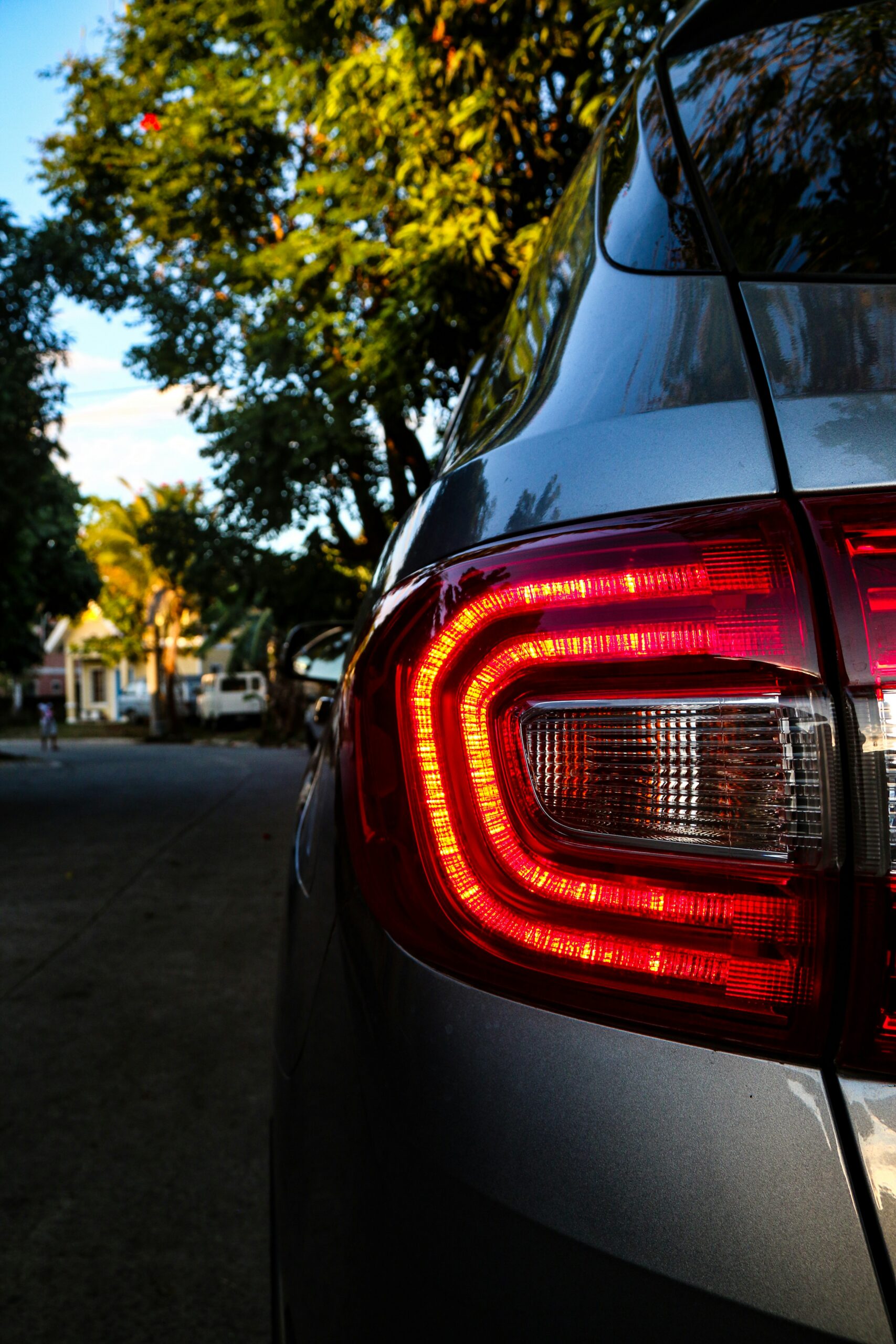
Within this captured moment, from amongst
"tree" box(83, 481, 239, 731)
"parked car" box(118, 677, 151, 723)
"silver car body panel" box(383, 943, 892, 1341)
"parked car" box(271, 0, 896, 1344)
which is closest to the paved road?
"parked car" box(271, 0, 896, 1344)

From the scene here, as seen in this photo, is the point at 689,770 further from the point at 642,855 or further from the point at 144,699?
the point at 144,699

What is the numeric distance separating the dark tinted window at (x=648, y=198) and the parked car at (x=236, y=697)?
4054cm

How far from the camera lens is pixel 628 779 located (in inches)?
31.6

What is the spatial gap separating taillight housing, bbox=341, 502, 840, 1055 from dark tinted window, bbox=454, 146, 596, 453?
0.80 feet

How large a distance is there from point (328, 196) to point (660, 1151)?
914 centimetres

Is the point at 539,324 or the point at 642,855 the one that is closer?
the point at 642,855

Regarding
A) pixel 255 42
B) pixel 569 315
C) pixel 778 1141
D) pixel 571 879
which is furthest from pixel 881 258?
pixel 255 42

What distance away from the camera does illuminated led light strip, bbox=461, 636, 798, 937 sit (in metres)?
0.76

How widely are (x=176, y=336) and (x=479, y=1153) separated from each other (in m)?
13.9

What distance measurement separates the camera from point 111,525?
41.2 meters

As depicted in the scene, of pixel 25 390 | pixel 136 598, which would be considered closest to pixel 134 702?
pixel 136 598

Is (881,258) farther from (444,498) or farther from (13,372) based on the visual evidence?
(13,372)

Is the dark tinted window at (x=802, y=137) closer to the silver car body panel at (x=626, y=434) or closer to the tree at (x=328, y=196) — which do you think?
the silver car body panel at (x=626, y=434)

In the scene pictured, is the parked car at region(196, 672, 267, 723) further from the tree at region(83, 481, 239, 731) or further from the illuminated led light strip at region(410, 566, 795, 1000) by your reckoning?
the illuminated led light strip at region(410, 566, 795, 1000)
